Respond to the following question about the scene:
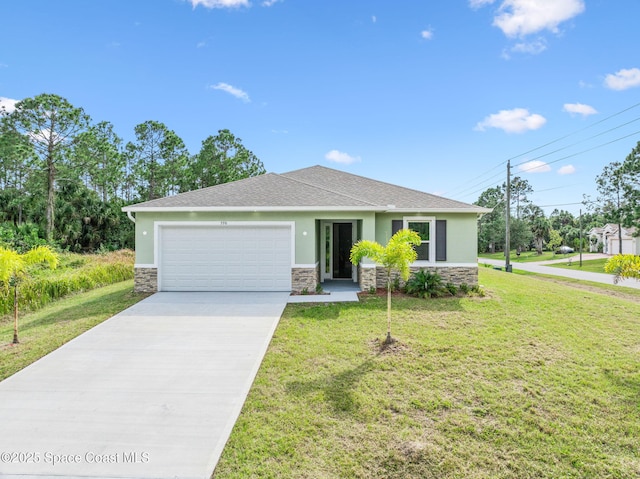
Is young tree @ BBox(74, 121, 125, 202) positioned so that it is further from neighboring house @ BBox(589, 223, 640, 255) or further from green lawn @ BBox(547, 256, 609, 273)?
neighboring house @ BBox(589, 223, 640, 255)

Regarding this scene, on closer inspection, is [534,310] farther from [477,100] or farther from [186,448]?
[477,100]

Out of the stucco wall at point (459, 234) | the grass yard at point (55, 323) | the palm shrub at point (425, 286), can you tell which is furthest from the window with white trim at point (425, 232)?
the grass yard at point (55, 323)

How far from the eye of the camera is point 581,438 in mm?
4117

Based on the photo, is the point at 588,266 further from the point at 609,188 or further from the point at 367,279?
the point at 367,279

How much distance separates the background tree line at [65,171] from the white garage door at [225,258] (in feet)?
52.5

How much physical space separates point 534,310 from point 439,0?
11.7m

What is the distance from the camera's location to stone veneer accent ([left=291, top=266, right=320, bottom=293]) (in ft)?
38.0

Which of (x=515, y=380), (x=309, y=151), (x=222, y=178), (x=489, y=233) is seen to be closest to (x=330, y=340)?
(x=515, y=380)

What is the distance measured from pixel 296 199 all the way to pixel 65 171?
23.7m

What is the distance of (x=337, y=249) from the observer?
47.2ft

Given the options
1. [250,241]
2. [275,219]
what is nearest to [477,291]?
[275,219]

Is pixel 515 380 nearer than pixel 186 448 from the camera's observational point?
No

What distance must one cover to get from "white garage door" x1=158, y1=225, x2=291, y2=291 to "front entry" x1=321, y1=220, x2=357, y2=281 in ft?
9.05

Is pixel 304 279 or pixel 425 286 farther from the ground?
pixel 304 279
